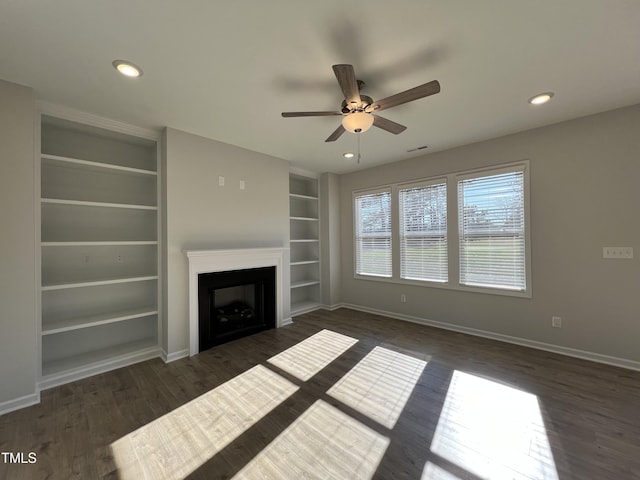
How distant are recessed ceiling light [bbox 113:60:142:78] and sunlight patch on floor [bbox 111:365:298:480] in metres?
2.78

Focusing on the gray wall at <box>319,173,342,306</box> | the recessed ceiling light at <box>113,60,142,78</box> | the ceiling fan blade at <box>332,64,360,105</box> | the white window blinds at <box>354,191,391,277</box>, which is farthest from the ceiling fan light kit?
the gray wall at <box>319,173,342,306</box>

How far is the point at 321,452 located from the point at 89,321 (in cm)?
276

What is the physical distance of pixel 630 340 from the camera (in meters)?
2.74

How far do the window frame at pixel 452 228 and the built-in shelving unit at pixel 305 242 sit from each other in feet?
2.62

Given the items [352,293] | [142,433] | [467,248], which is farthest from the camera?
[352,293]

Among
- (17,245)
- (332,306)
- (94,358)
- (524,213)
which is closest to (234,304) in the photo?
(94,358)

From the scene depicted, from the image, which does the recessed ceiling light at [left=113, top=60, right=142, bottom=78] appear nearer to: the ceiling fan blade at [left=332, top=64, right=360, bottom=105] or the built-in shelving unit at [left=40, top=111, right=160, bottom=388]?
the built-in shelving unit at [left=40, top=111, right=160, bottom=388]

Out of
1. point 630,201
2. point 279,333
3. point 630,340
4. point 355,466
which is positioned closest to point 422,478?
point 355,466

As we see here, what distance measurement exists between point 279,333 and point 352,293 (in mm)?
1865

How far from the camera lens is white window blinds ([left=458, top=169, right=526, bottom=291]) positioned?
11.2 ft

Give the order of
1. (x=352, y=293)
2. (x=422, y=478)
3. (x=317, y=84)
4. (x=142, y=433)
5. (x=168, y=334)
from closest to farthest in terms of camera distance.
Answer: (x=422, y=478) < (x=142, y=433) < (x=317, y=84) < (x=168, y=334) < (x=352, y=293)

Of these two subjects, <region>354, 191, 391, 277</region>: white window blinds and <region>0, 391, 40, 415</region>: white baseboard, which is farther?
<region>354, 191, 391, 277</region>: white window blinds

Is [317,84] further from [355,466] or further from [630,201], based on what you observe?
[630,201]

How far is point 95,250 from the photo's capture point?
10.1 ft
